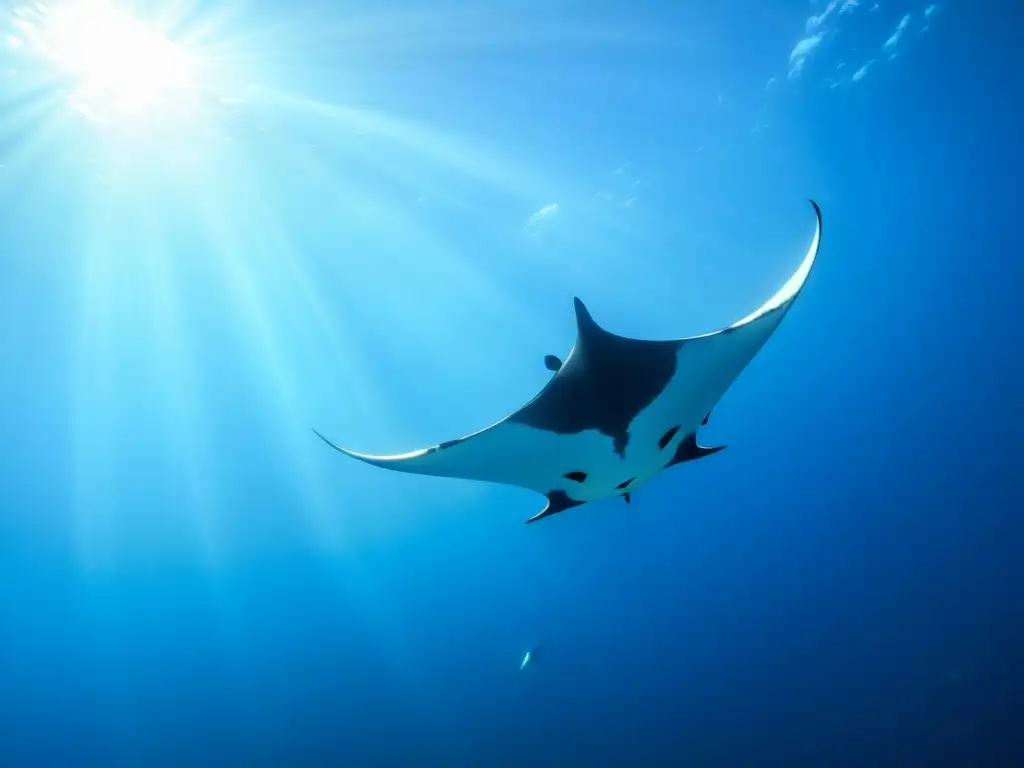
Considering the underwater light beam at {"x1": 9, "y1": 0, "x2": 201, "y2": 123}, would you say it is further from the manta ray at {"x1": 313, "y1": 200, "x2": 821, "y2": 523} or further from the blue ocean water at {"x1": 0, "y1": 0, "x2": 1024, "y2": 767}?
the manta ray at {"x1": 313, "y1": 200, "x2": 821, "y2": 523}

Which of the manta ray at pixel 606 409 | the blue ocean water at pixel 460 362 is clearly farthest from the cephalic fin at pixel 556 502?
the blue ocean water at pixel 460 362

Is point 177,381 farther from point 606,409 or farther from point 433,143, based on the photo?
point 606,409

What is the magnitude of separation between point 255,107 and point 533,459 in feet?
34.8

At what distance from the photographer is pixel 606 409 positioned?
117 inches

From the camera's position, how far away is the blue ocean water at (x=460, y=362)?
10.6 metres

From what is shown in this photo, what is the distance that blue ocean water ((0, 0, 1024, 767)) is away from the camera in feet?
34.8

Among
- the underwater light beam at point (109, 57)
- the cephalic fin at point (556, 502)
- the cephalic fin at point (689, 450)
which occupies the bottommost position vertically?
the cephalic fin at point (689, 450)

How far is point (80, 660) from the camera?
38438mm

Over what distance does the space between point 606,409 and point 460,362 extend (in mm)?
18190

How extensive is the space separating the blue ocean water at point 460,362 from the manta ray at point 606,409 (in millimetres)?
9567

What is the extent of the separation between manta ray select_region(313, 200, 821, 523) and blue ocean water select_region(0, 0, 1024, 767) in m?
9.57

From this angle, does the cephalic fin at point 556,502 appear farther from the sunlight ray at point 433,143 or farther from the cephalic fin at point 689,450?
the sunlight ray at point 433,143

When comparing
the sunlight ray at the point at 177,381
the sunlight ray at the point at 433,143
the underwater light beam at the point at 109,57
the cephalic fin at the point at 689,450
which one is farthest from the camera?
the sunlight ray at the point at 177,381

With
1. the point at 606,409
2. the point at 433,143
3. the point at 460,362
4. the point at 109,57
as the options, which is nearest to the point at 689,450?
the point at 606,409
